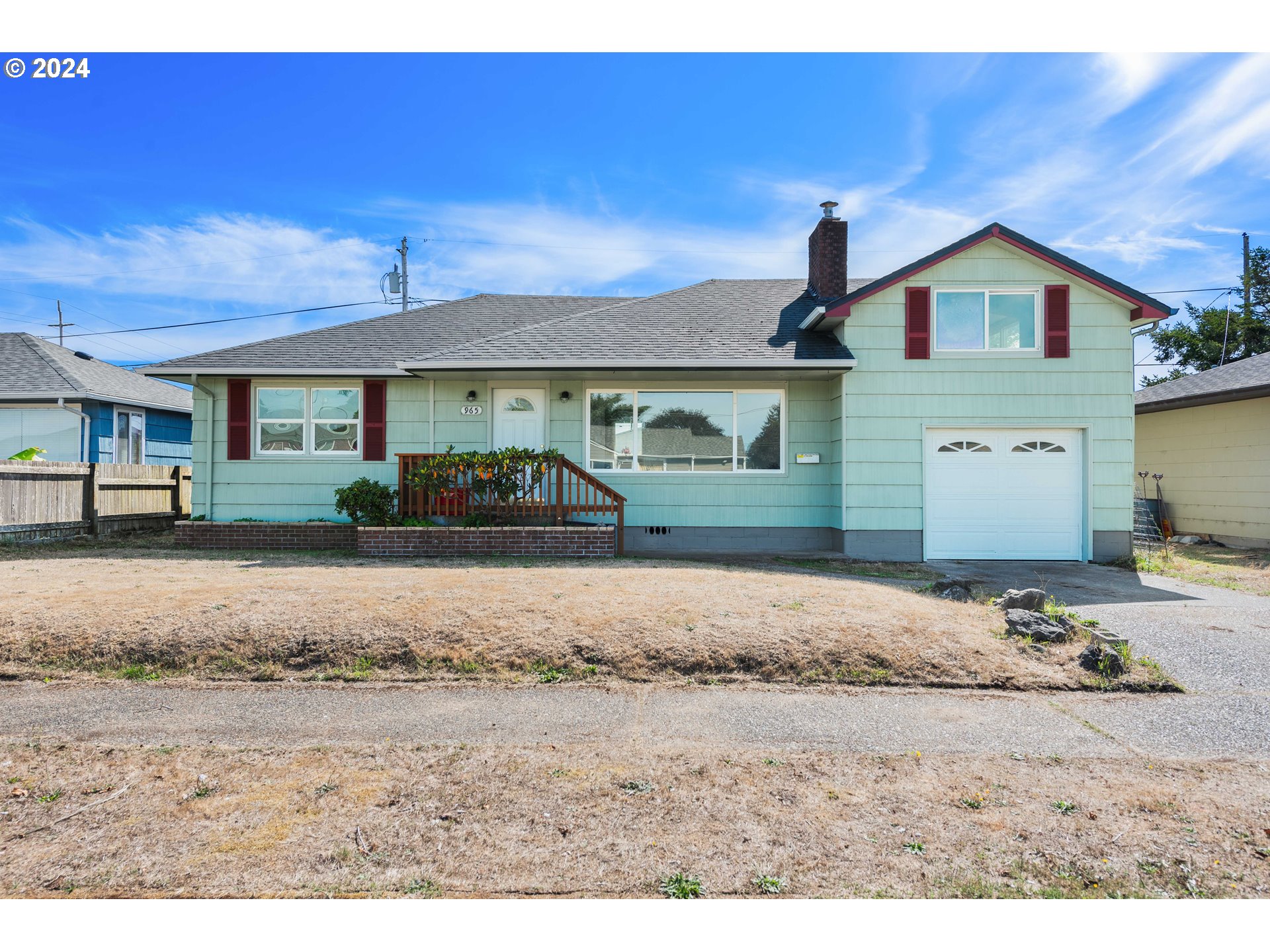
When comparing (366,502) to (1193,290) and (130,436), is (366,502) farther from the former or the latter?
(1193,290)

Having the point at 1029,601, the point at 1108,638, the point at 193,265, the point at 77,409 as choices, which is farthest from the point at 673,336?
the point at 193,265

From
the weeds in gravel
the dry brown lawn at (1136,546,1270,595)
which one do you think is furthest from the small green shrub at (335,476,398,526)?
the dry brown lawn at (1136,546,1270,595)

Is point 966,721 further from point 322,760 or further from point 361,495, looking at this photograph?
point 361,495

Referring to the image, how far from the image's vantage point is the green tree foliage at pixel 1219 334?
27531mm

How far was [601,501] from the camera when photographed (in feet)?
38.5

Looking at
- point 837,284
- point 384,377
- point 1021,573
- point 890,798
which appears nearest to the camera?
point 890,798

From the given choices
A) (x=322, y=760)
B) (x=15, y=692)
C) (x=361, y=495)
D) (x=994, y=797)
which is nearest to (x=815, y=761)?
(x=994, y=797)

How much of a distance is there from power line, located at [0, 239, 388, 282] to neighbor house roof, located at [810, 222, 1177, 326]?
22.9 m

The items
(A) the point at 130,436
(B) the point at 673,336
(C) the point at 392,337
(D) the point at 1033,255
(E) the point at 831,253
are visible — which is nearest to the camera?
(D) the point at 1033,255

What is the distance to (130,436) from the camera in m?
18.9

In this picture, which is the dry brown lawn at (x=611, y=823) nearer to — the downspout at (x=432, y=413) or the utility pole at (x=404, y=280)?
the downspout at (x=432, y=413)

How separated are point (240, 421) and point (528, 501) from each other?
5543 mm

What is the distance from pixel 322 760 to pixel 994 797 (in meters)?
3.31

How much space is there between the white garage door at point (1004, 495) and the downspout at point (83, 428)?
18829mm
